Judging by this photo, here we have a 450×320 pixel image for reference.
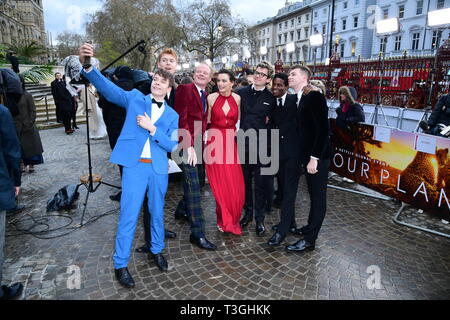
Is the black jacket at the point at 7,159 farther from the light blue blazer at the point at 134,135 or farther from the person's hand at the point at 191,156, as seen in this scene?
the person's hand at the point at 191,156

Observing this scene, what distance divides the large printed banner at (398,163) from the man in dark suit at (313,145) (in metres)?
1.89

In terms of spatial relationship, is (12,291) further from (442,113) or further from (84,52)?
(442,113)

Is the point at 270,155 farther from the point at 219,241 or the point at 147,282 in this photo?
the point at 147,282

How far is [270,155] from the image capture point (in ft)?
13.5

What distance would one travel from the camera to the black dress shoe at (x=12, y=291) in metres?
2.77

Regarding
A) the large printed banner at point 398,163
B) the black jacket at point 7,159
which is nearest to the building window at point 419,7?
the large printed banner at point 398,163

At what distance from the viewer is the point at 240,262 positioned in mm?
3484

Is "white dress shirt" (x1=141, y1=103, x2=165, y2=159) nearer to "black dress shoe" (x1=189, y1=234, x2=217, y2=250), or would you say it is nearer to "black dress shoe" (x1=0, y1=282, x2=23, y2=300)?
"black dress shoe" (x1=189, y1=234, x2=217, y2=250)

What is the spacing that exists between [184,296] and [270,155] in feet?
6.96

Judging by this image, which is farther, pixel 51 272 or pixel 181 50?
pixel 181 50

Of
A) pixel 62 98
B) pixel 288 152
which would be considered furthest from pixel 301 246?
pixel 62 98

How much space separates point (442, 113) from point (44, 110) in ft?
53.3

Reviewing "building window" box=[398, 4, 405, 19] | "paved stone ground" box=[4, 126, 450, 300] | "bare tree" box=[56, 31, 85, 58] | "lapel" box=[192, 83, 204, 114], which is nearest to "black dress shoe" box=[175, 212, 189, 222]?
"paved stone ground" box=[4, 126, 450, 300]
